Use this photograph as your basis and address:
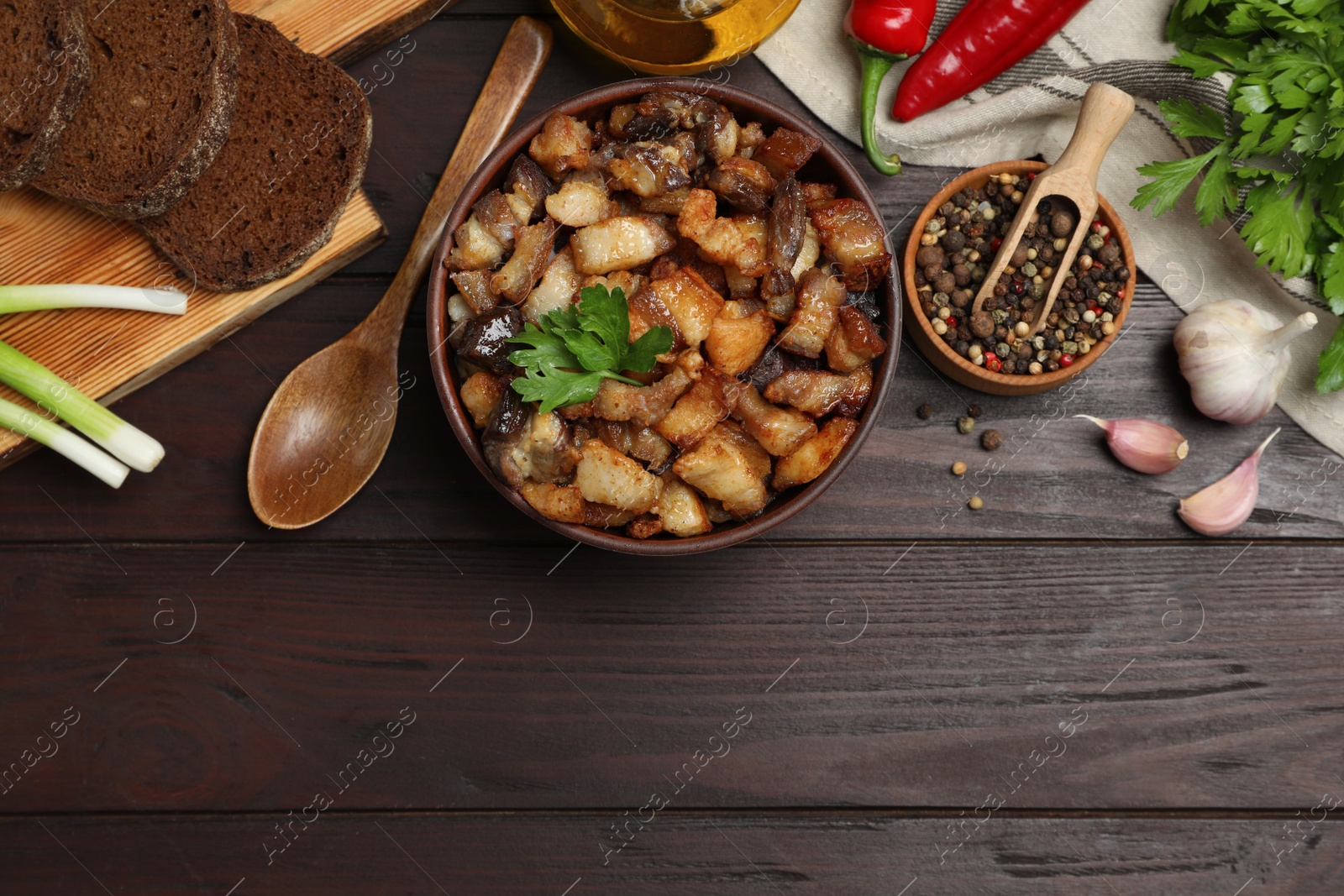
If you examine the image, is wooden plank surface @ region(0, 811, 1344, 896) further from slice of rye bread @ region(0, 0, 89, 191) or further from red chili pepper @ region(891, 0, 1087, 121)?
red chili pepper @ region(891, 0, 1087, 121)

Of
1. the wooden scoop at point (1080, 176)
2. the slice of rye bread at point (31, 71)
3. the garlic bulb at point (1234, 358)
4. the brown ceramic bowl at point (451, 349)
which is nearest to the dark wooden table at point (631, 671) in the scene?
the garlic bulb at point (1234, 358)

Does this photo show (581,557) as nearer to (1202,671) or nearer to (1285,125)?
(1202,671)

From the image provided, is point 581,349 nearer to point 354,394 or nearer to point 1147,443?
point 354,394

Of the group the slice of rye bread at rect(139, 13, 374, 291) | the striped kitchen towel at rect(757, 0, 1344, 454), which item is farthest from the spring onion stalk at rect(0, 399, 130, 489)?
the striped kitchen towel at rect(757, 0, 1344, 454)

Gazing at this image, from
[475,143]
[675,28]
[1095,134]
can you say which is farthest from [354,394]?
[1095,134]

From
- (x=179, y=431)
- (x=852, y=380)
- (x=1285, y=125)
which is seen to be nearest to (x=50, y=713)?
(x=179, y=431)

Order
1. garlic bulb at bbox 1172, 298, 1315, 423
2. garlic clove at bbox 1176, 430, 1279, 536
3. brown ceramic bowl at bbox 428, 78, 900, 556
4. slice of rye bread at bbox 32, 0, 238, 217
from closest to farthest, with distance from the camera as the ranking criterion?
1. brown ceramic bowl at bbox 428, 78, 900, 556
2. slice of rye bread at bbox 32, 0, 238, 217
3. garlic bulb at bbox 1172, 298, 1315, 423
4. garlic clove at bbox 1176, 430, 1279, 536
